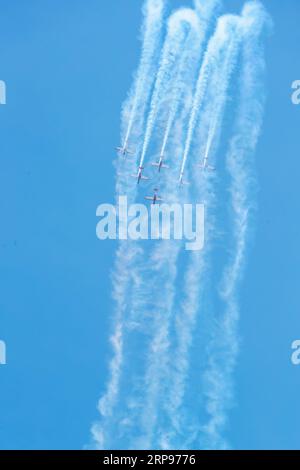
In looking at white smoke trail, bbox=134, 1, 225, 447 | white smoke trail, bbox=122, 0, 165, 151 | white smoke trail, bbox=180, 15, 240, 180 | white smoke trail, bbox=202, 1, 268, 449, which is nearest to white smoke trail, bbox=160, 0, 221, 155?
white smoke trail, bbox=134, 1, 225, 447

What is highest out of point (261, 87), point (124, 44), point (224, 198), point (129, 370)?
point (124, 44)

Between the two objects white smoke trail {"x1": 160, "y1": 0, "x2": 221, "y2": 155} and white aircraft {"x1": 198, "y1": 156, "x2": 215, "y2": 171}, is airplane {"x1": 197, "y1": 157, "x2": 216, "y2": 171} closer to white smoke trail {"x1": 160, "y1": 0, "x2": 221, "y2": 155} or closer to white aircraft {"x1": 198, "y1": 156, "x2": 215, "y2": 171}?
white aircraft {"x1": 198, "y1": 156, "x2": 215, "y2": 171}

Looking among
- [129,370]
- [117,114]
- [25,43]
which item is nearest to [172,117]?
[117,114]

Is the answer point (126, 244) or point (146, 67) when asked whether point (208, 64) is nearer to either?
point (146, 67)

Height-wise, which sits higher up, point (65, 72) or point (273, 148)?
point (65, 72)

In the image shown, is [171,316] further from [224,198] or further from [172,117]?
[172,117]

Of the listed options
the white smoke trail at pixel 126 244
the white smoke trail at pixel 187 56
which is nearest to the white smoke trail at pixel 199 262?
the white smoke trail at pixel 187 56

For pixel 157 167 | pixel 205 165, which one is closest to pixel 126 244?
pixel 157 167
